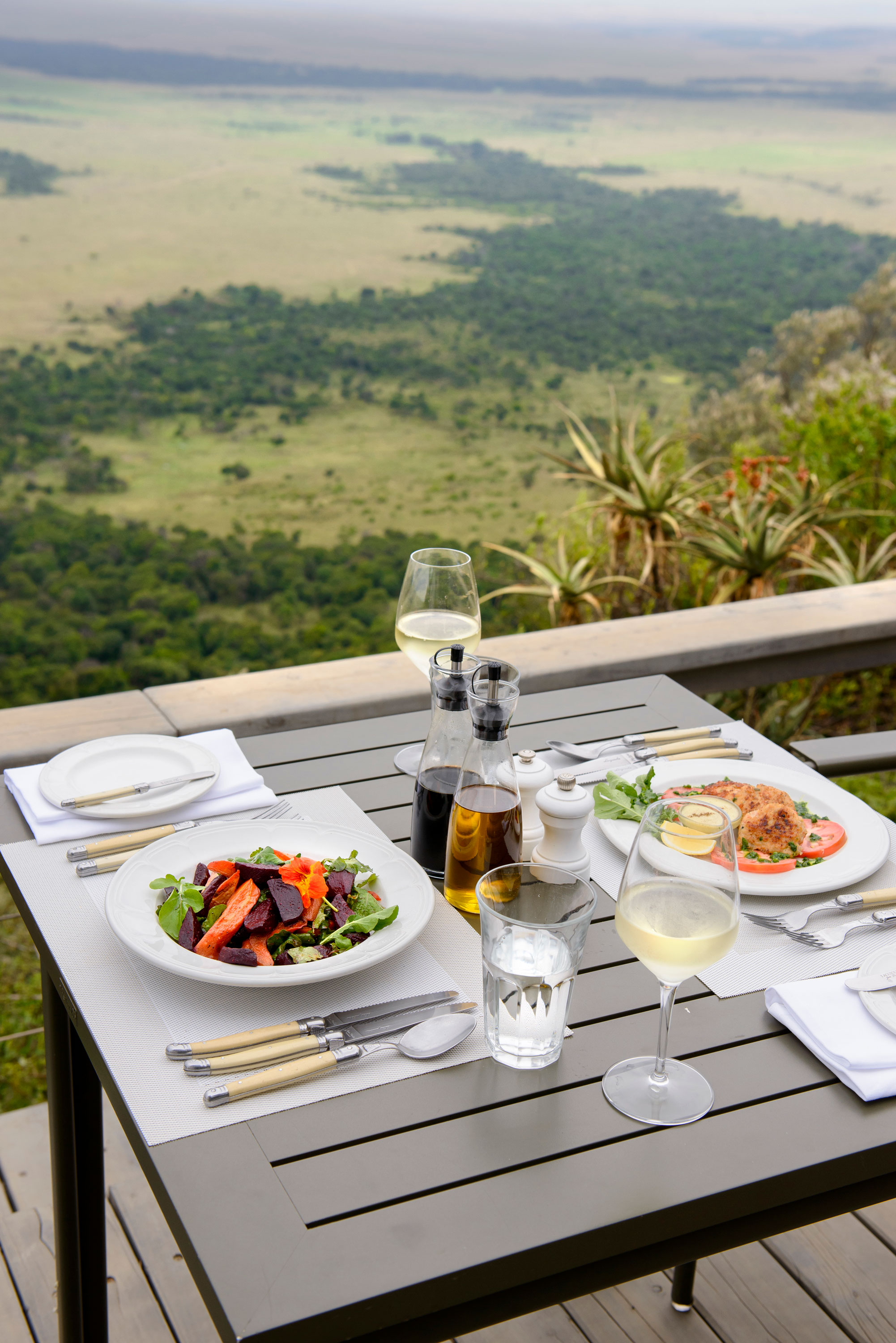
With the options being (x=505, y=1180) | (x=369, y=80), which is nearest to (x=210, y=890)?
(x=505, y=1180)

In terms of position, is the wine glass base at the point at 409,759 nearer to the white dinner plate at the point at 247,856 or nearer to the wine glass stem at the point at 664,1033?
the white dinner plate at the point at 247,856

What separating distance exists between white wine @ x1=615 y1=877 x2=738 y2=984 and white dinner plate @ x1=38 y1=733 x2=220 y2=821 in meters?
0.56

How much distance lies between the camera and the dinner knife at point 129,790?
1.12 m

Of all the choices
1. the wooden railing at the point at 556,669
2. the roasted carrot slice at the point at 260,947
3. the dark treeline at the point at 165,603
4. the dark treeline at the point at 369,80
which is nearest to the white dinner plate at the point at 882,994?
the roasted carrot slice at the point at 260,947

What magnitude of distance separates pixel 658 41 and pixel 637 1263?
459 inches

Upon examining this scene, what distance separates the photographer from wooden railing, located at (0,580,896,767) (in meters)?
1.61

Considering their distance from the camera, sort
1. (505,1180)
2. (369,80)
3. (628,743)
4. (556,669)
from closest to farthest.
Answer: (505,1180)
(628,743)
(556,669)
(369,80)

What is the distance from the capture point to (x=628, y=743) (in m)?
1.30

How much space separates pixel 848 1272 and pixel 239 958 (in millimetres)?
1141

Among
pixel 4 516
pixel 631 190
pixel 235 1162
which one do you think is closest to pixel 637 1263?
pixel 235 1162

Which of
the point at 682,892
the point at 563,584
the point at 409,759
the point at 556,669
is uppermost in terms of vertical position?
the point at 682,892

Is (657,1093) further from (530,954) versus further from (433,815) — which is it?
(433,815)

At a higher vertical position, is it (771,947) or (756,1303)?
(771,947)

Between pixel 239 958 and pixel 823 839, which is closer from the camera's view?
pixel 239 958
